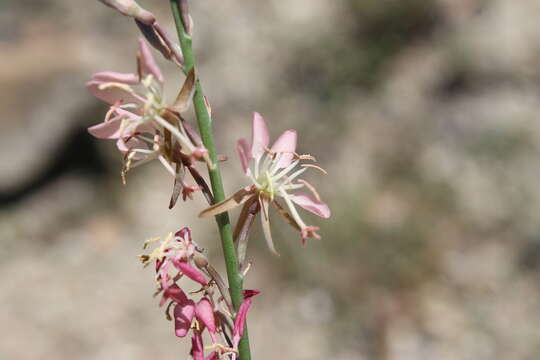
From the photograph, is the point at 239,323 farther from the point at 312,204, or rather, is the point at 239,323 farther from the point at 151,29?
the point at 151,29

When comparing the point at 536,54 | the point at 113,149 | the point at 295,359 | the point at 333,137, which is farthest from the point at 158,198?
the point at 536,54

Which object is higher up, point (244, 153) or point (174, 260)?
point (244, 153)

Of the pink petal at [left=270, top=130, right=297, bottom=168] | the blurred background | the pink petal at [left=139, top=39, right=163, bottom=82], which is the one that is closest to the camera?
the pink petal at [left=139, top=39, right=163, bottom=82]

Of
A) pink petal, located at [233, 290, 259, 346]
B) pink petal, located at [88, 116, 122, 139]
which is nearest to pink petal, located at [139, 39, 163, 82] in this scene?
pink petal, located at [88, 116, 122, 139]

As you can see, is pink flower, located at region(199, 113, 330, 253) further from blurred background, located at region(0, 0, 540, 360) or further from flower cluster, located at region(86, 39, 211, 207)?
blurred background, located at region(0, 0, 540, 360)

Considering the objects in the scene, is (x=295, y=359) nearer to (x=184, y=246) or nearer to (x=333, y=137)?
(x=333, y=137)

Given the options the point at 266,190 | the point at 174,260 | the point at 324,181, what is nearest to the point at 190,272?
the point at 174,260
